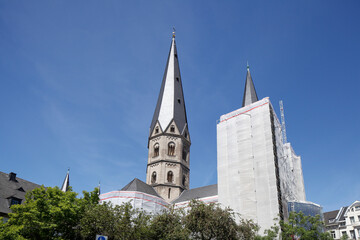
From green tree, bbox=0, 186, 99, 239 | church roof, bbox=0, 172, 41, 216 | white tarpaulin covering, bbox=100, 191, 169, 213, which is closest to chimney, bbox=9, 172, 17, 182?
church roof, bbox=0, 172, 41, 216

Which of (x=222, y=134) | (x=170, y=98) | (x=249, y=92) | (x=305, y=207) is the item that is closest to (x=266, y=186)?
(x=305, y=207)

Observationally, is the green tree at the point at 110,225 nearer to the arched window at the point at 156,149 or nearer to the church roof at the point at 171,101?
the arched window at the point at 156,149

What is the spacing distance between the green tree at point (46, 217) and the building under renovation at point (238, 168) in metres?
5.40

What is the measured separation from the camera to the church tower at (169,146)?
43056 mm

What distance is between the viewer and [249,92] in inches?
1671

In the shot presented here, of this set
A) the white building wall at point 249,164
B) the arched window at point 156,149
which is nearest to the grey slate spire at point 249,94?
the white building wall at point 249,164

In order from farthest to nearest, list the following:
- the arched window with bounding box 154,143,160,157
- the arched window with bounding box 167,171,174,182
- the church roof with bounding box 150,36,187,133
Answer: the church roof with bounding box 150,36,187,133, the arched window with bounding box 154,143,160,157, the arched window with bounding box 167,171,174,182

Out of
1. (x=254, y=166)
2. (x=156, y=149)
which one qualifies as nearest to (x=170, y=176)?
(x=156, y=149)

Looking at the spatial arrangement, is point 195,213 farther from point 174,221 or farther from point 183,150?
point 183,150

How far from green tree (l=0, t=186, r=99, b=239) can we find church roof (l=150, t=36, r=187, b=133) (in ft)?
80.0

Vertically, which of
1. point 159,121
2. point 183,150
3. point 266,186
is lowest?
point 266,186

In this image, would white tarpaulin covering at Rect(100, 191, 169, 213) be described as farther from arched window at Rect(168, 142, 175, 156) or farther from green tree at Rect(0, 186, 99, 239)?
arched window at Rect(168, 142, 175, 156)

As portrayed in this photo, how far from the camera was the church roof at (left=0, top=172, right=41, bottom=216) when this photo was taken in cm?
3005

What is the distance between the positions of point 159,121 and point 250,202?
22412 mm
